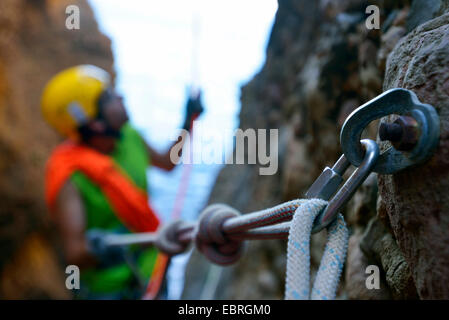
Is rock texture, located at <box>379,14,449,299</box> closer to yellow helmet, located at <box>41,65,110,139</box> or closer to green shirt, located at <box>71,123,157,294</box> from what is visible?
green shirt, located at <box>71,123,157,294</box>

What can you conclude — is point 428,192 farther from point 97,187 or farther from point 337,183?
point 97,187

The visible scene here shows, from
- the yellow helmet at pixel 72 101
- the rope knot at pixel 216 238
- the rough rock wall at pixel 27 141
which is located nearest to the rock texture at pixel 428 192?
the rope knot at pixel 216 238

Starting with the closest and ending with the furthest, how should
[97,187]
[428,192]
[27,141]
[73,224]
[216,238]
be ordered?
[428,192] → [216,238] → [73,224] → [97,187] → [27,141]

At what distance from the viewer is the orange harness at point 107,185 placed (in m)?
1.56


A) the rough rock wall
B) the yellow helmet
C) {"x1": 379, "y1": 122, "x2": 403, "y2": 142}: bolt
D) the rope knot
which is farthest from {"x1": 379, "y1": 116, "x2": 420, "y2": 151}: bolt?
the rough rock wall

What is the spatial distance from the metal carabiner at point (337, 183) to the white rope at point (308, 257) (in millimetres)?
12

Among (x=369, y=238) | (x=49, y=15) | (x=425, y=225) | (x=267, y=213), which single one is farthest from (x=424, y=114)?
(x=49, y=15)

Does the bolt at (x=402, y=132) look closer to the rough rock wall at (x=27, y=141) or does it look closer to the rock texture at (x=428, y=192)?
the rock texture at (x=428, y=192)

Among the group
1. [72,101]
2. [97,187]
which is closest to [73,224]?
[97,187]

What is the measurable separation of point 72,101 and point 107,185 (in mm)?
375

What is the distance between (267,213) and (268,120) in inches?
48.1

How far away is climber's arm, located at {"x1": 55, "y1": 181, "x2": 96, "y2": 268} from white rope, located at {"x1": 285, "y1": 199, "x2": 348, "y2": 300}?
121 cm

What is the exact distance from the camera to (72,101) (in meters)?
1.67

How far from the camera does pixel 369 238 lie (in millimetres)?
661
